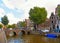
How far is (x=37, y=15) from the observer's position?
80.2 meters

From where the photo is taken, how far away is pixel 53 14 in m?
90.1

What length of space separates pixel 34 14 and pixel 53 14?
13.7 metres

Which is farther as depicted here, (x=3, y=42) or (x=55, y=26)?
(x=55, y=26)

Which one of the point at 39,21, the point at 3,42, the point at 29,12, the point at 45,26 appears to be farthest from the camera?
the point at 45,26

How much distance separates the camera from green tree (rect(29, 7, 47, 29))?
79781 mm

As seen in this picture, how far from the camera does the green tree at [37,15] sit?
79.8 m

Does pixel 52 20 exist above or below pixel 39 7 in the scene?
below

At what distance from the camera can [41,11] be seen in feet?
271

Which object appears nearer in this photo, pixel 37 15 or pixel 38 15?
pixel 37 15

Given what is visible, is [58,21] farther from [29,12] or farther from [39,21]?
[29,12]

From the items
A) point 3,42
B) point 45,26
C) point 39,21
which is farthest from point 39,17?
point 3,42

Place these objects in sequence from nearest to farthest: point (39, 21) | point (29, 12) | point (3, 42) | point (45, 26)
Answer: point (3, 42), point (39, 21), point (29, 12), point (45, 26)

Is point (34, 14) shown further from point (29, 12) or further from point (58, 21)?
point (58, 21)

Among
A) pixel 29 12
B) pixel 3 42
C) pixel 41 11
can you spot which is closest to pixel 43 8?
pixel 41 11
